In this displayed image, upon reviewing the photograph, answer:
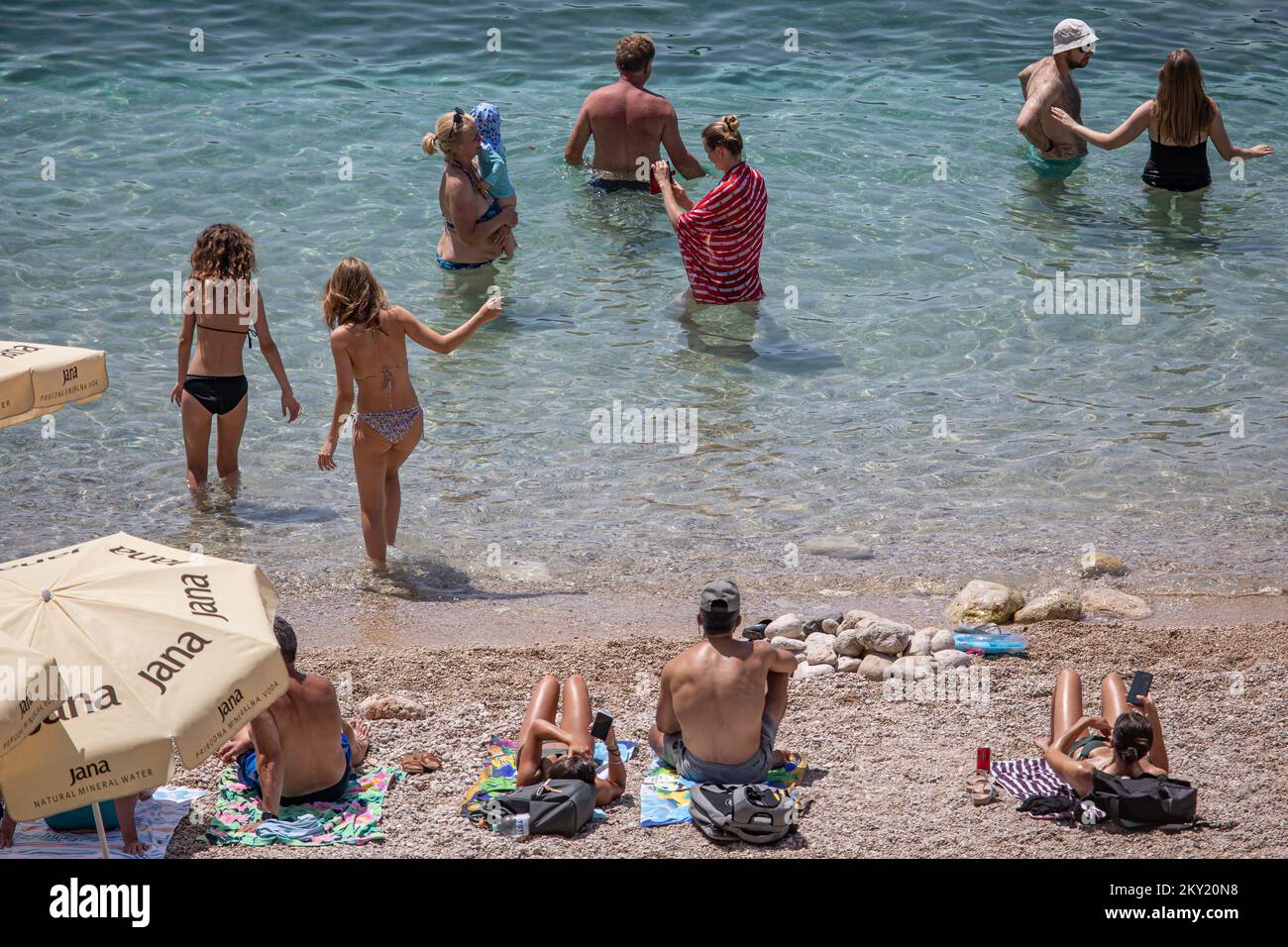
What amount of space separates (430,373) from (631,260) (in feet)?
7.73

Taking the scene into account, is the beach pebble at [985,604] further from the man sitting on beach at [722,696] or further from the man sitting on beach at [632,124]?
the man sitting on beach at [632,124]

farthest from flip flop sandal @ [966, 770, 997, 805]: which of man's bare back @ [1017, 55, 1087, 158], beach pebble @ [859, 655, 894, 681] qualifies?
man's bare back @ [1017, 55, 1087, 158]

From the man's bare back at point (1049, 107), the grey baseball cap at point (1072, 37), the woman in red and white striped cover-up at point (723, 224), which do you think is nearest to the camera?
the woman in red and white striped cover-up at point (723, 224)

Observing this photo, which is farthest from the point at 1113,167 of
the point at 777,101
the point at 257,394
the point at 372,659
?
the point at 372,659

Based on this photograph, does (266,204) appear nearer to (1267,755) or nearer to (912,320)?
(912,320)

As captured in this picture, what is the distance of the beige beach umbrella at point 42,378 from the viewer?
5.80 meters

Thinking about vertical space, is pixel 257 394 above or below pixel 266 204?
below

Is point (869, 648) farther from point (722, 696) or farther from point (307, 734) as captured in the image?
point (307, 734)

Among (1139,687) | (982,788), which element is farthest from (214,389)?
(1139,687)

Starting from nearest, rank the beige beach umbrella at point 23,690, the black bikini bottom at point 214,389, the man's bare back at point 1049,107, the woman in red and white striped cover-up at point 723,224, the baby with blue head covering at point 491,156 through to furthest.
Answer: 1. the beige beach umbrella at point 23,690
2. the black bikini bottom at point 214,389
3. the woman in red and white striped cover-up at point 723,224
4. the baby with blue head covering at point 491,156
5. the man's bare back at point 1049,107

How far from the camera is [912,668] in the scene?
6109 millimetres

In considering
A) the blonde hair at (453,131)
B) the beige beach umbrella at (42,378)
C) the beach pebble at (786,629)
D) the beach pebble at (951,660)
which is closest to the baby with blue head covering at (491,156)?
the blonde hair at (453,131)

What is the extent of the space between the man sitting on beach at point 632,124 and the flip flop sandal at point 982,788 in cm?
673
